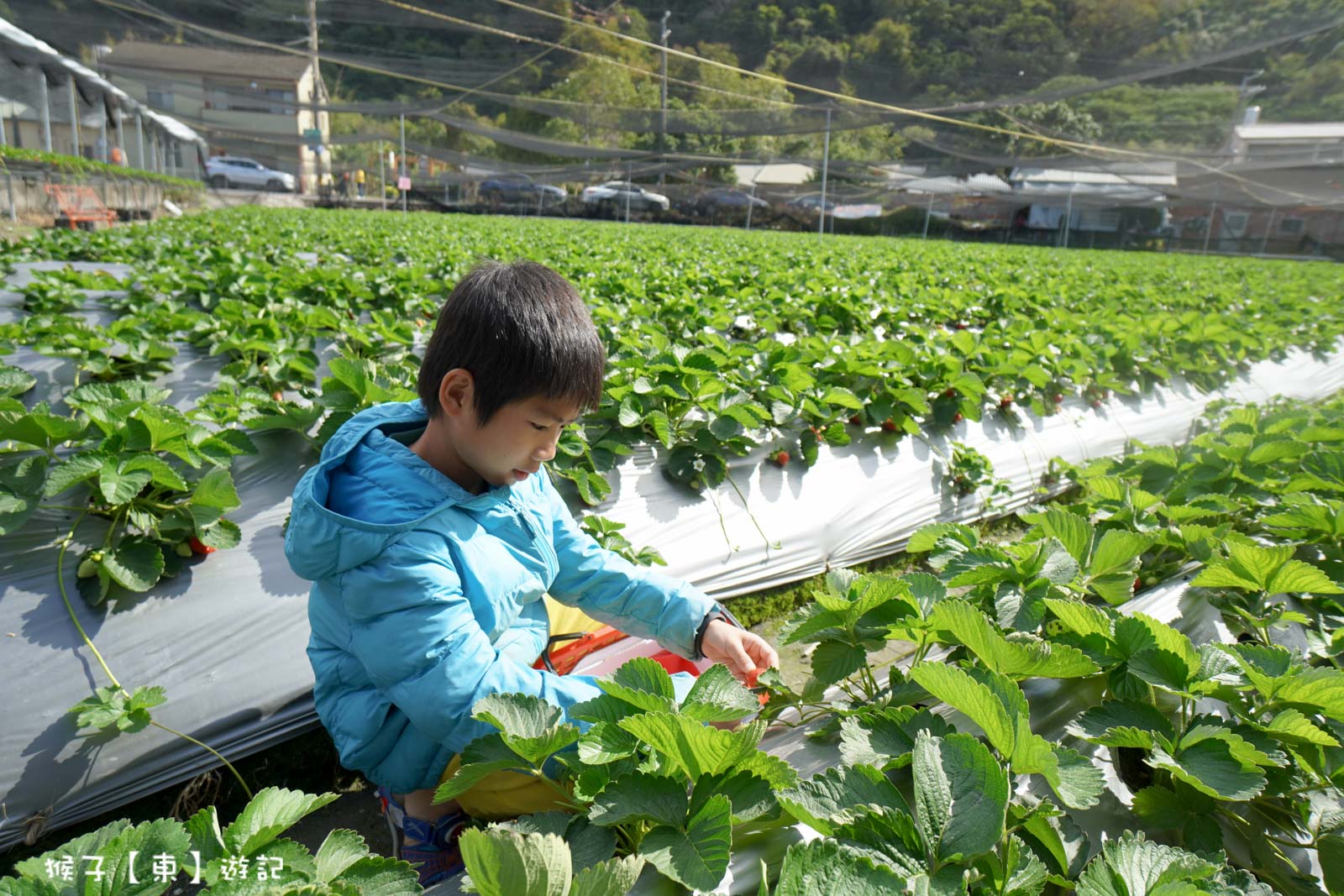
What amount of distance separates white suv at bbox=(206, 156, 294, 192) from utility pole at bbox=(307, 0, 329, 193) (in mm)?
1381

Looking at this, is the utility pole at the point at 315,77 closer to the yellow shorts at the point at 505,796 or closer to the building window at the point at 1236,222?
the yellow shorts at the point at 505,796

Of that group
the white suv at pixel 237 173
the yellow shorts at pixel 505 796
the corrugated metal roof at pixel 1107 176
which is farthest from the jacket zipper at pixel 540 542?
the white suv at pixel 237 173

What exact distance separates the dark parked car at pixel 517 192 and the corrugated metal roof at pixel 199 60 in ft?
33.0

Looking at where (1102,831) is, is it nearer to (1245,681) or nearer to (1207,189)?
(1245,681)

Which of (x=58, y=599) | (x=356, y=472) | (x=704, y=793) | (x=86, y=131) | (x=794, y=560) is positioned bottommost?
(x=794, y=560)

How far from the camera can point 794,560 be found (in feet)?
9.61

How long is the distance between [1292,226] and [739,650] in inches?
1266

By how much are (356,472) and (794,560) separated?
1915 millimetres

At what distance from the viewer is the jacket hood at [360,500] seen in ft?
4.08

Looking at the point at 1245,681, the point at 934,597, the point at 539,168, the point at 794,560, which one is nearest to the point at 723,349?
the point at 794,560

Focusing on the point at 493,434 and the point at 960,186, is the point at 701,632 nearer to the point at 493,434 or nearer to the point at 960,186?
the point at 493,434

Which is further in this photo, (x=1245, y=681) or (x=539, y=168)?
(x=539, y=168)

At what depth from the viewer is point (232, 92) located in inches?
863

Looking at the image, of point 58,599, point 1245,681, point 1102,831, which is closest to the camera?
point 1102,831
